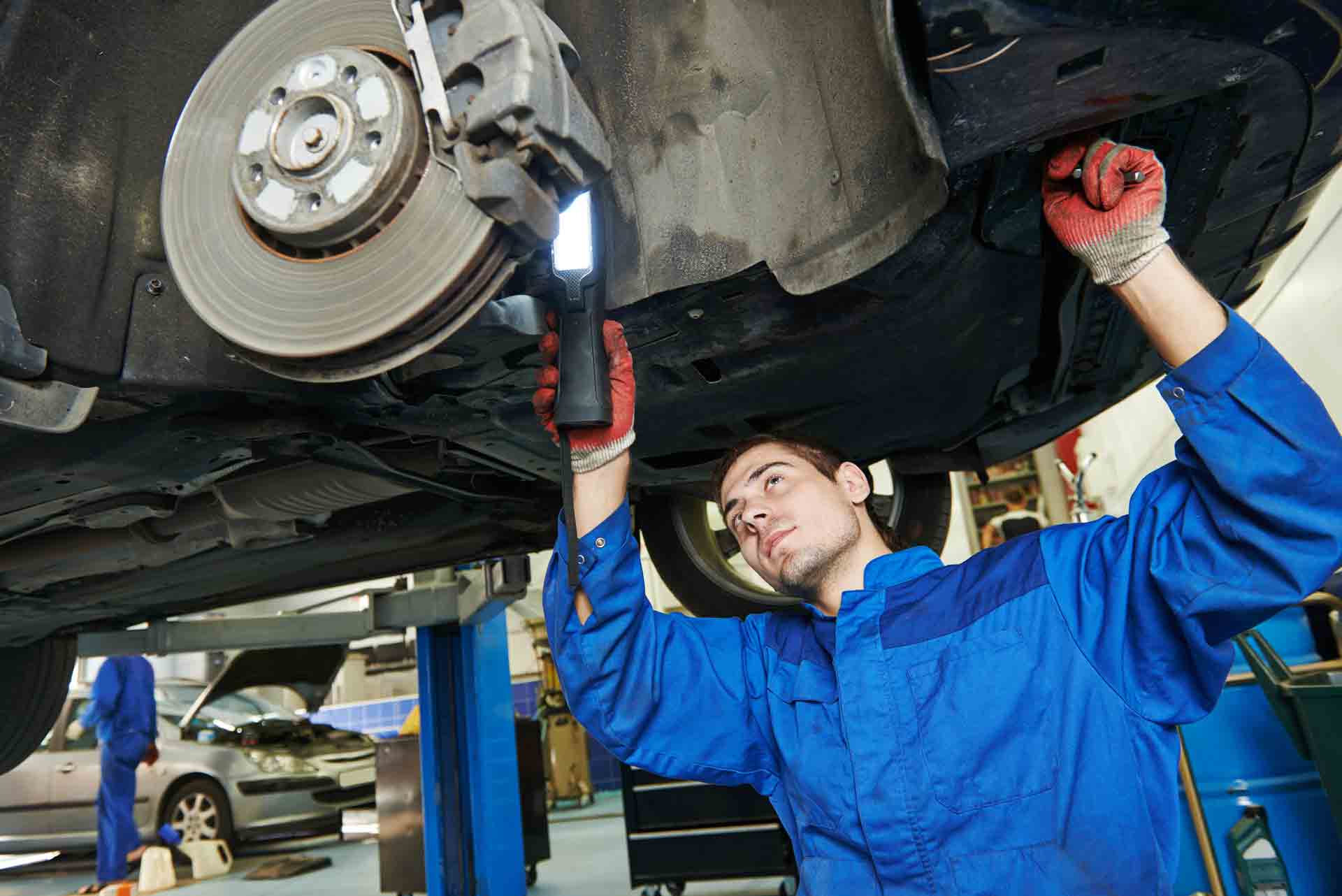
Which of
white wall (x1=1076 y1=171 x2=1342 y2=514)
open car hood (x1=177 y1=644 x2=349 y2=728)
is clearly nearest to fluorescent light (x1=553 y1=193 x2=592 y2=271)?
white wall (x1=1076 y1=171 x2=1342 y2=514)

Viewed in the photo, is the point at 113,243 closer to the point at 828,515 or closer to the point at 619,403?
the point at 619,403

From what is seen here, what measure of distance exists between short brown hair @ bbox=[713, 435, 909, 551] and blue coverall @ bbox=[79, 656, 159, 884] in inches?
156

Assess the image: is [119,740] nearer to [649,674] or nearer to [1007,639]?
[649,674]

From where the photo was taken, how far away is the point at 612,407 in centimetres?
102

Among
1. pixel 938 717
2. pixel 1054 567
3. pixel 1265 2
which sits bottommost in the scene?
pixel 938 717

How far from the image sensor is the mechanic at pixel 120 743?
13.8 feet

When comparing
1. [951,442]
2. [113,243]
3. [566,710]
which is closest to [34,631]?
[113,243]

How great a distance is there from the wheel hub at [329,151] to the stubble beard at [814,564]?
0.61 meters

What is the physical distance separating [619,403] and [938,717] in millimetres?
469

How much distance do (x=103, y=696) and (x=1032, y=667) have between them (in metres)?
4.62

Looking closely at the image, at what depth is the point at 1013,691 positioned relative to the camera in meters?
0.93

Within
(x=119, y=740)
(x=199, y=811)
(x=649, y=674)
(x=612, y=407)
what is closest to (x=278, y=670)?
(x=199, y=811)

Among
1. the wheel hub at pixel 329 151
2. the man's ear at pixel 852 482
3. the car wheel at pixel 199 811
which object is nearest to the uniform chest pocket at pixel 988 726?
the man's ear at pixel 852 482

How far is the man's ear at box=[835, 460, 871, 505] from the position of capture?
1.26 m
